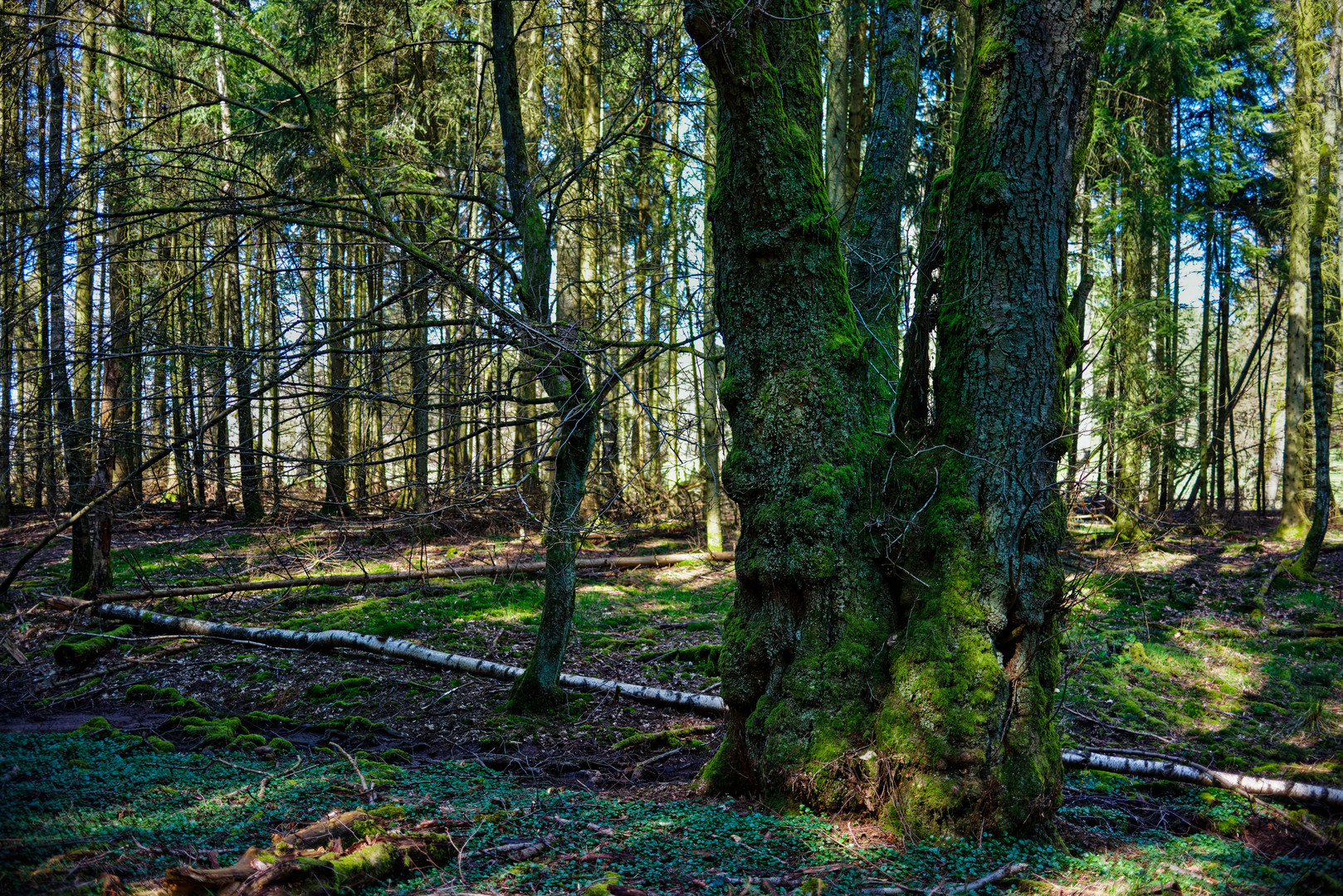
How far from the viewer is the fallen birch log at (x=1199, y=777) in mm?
4523

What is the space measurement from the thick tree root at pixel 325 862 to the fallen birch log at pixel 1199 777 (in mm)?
4264

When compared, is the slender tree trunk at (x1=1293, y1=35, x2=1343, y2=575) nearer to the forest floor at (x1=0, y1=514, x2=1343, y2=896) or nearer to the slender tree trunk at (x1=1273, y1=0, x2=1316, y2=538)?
the slender tree trunk at (x1=1273, y1=0, x2=1316, y2=538)

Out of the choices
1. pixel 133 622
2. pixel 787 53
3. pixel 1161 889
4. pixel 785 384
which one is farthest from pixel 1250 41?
pixel 133 622

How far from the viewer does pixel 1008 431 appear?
4043mm

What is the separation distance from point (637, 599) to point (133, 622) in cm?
626

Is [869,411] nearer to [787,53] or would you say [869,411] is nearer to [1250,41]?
[787,53]

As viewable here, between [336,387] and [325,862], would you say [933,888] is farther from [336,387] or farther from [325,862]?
[336,387]

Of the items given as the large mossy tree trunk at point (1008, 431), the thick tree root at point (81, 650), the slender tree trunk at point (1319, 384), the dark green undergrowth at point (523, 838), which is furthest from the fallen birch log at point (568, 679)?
the slender tree trunk at point (1319, 384)

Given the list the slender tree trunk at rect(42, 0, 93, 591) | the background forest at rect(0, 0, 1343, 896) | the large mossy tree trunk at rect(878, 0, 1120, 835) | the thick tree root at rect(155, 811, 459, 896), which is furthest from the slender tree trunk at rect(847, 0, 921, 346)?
the slender tree trunk at rect(42, 0, 93, 591)

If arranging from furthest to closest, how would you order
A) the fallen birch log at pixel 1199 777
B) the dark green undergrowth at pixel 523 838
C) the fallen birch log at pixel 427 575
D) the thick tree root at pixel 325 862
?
the fallen birch log at pixel 427 575
the fallen birch log at pixel 1199 777
the dark green undergrowth at pixel 523 838
the thick tree root at pixel 325 862

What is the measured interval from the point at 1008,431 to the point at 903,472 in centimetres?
→ 63

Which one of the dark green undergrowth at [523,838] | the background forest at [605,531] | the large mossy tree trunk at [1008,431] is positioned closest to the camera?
the dark green undergrowth at [523,838]

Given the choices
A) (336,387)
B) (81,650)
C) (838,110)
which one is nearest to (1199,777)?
(336,387)

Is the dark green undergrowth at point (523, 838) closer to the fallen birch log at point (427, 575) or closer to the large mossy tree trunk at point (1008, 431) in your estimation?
the large mossy tree trunk at point (1008, 431)
